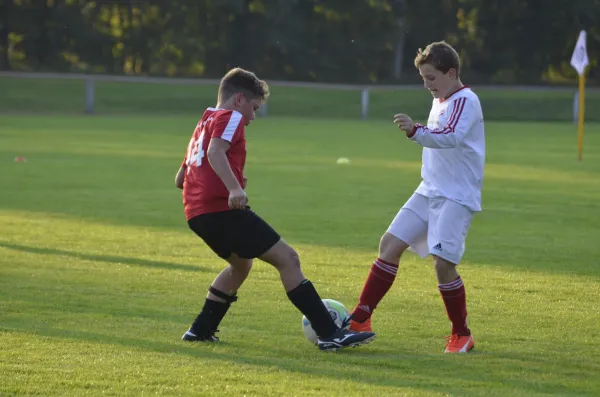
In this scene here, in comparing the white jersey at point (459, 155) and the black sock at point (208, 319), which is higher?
the white jersey at point (459, 155)

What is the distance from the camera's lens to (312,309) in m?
6.75

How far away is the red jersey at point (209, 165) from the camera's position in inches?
257

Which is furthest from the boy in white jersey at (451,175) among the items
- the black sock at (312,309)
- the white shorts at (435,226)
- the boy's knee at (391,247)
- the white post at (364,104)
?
the white post at (364,104)

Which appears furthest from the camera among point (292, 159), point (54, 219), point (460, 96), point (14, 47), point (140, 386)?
point (14, 47)

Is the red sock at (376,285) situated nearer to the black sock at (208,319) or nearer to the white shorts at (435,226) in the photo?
the white shorts at (435,226)

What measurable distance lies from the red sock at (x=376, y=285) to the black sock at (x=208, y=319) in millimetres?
808

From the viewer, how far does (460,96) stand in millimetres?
6809

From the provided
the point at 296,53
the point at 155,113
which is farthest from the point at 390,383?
the point at 296,53

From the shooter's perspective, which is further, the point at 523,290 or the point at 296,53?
the point at 296,53

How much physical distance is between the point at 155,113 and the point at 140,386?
Answer: 42158 mm

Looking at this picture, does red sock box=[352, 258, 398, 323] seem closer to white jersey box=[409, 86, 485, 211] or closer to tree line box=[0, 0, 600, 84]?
white jersey box=[409, 86, 485, 211]

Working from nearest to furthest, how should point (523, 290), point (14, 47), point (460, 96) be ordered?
point (460, 96) → point (523, 290) → point (14, 47)

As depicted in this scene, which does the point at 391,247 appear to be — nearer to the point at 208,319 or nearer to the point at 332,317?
the point at 332,317

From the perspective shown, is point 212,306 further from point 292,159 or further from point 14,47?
point 14,47
